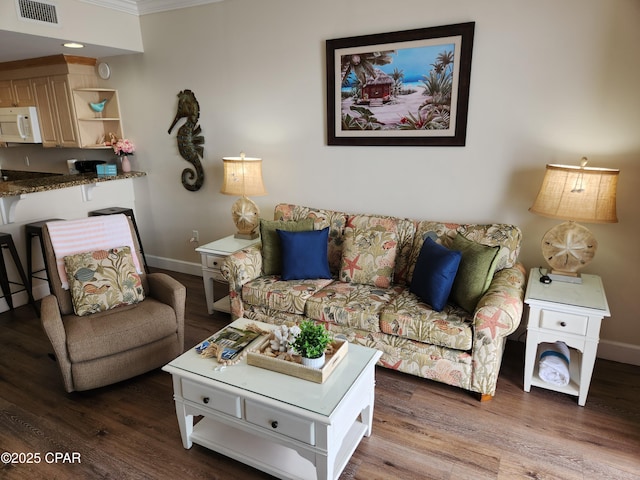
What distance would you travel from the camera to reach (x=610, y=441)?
2.16m

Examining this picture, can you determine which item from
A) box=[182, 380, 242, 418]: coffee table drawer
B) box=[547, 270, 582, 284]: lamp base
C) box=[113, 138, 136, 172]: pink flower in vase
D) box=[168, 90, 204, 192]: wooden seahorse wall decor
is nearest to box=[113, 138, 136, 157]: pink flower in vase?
box=[113, 138, 136, 172]: pink flower in vase

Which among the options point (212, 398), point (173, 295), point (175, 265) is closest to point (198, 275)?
point (175, 265)

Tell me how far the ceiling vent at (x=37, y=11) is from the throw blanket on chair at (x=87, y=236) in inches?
66.1

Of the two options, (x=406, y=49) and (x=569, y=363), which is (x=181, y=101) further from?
(x=569, y=363)

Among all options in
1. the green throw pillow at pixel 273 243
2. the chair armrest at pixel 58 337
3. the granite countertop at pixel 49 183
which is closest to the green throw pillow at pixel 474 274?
the green throw pillow at pixel 273 243

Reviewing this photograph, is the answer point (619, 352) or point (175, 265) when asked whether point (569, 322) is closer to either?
point (619, 352)

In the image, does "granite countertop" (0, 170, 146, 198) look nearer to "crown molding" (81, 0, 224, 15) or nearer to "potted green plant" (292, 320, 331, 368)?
"crown molding" (81, 0, 224, 15)

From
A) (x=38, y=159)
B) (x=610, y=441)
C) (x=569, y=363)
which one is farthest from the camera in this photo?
(x=38, y=159)

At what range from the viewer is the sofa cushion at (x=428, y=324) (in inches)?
94.2

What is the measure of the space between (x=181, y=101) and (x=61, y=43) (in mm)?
1079

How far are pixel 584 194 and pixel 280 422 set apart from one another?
6.69ft

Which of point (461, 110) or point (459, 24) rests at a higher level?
point (459, 24)

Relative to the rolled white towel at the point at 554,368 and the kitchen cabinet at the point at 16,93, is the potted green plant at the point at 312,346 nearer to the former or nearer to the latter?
the rolled white towel at the point at 554,368

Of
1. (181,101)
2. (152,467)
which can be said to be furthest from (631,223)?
(181,101)
